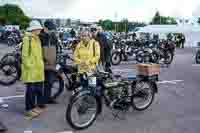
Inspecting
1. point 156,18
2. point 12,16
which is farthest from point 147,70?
point 156,18

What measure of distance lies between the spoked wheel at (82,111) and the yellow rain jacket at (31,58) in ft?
3.52

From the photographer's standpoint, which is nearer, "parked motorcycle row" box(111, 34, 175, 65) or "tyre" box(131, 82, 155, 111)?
"tyre" box(131, 82, 155, 111)

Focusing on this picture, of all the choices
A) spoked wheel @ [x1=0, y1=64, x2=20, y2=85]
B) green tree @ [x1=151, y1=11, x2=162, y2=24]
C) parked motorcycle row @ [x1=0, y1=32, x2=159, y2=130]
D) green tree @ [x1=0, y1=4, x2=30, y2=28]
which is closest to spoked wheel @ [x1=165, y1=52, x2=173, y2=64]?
spoked wheel @ [x1=0, y1=64, x2=20, y2=85]

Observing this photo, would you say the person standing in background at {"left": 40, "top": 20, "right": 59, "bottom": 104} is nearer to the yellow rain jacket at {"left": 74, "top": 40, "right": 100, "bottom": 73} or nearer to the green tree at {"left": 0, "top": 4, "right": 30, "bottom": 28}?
the yellow rain jacket at {"left": 74, "top": 40, "right": 100, "bottom": 73}

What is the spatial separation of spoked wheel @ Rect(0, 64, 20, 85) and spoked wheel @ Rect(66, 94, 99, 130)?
189 inches

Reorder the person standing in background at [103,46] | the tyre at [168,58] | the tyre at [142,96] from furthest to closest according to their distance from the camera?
the tyre at [168,58]
the person standing in background at [103,46]
the tyre at [142,96]

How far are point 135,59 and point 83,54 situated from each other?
35.2ft

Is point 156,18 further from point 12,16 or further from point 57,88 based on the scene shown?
point 57,88

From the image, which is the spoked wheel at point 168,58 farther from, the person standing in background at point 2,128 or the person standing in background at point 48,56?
the person standing in background at point 2,128

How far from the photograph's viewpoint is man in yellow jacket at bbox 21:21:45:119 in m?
6.45

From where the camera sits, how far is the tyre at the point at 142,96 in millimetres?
7048

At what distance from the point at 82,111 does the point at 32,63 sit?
52.3 inches

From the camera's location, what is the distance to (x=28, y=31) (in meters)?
6.49

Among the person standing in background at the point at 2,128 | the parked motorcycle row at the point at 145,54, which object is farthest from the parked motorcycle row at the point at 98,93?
the parked motorcycle row at the point at 145,54
